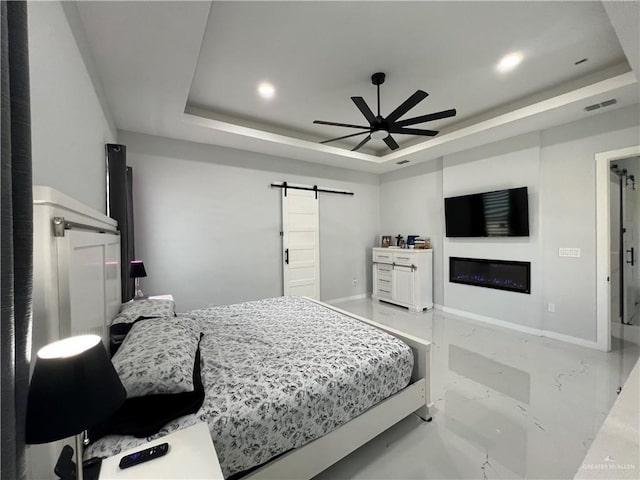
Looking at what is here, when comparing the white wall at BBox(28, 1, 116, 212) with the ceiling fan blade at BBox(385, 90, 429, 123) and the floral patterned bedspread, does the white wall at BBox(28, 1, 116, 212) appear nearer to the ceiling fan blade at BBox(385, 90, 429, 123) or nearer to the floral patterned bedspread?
the floral patterned bedspread

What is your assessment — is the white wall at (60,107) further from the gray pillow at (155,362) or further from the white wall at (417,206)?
the white wall at (417,206)

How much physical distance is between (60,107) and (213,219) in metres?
2.64

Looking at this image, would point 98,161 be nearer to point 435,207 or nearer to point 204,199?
point 204,199

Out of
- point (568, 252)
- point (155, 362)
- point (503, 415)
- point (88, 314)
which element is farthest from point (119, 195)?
point (568, 252)

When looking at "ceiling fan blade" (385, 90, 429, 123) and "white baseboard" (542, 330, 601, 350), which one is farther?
"white baseboard" (542, 330, 601, 350)

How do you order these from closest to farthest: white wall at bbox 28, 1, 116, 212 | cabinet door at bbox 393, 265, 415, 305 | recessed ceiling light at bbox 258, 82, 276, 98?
white wall at bbox 28, 1, 116, 212, recessed ceiling light at bbox 258, 82, 276, 98, cabinet door at bbox 393, 265, 415, 305

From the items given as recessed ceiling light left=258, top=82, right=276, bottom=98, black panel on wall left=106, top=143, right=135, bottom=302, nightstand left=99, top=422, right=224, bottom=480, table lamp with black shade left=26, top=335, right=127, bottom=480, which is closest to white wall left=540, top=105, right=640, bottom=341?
recessed ceiling light left=258, top=82, right=276, bottom=98

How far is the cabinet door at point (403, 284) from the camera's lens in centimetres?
462

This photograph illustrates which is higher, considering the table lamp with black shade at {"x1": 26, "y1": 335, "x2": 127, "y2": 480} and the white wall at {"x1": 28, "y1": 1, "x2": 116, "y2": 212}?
the white wall at {"x1": 28, "y1": 1, "x2": 116, "y2": 212}

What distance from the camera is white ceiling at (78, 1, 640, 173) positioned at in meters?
→ 1.86

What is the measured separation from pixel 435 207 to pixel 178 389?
15.1 feet

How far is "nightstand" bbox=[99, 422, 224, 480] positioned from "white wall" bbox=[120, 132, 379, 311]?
120 inches

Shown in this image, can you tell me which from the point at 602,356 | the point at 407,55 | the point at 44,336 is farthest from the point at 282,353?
the point at 602,356

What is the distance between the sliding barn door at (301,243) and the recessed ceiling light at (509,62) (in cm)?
303
